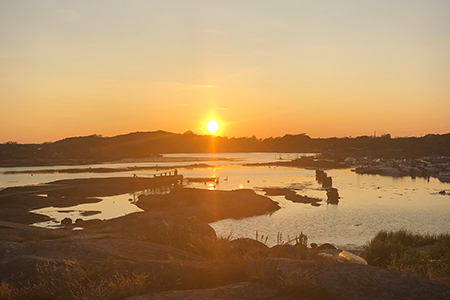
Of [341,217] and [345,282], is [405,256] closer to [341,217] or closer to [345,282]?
[345,282]

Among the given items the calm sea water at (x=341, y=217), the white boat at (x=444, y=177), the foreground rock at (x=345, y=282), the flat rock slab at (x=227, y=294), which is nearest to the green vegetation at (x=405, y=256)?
the foreground rock at (x=345, y=282)

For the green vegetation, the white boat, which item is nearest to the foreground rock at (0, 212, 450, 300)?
the green vegetation

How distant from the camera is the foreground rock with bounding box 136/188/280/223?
1959 inches

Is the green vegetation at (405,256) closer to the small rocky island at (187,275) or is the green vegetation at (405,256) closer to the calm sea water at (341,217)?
the small rocky island at (187,275)

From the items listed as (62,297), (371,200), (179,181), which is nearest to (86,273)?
(62,297)

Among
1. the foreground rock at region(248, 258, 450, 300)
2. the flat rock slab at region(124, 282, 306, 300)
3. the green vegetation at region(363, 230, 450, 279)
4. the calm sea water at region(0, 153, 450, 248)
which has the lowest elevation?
the calm sea water at region(0, 153, 450, 248)

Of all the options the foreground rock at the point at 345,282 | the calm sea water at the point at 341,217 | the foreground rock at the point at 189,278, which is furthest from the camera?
the calm sea water at the point at 341,217

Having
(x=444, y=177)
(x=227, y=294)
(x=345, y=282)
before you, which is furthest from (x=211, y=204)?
(x=444, y=177)

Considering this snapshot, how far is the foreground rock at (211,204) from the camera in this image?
49750 millimetres

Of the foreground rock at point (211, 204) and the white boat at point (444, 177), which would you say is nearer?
the foreground rock at point (211, 204)

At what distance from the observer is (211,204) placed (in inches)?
2055

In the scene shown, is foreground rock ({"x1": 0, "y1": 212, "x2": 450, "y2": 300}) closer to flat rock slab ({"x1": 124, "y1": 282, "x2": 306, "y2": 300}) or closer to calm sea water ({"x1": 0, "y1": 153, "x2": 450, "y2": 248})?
flat rock slab ({"x1": 124, "y1": 282, "x2": 306, "y2": 300})

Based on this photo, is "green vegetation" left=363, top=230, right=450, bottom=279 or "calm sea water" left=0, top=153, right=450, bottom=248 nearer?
"green vegetation" left=363, top=230, right=450, bottom=279

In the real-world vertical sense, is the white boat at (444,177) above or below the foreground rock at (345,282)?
below
